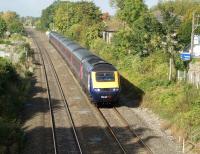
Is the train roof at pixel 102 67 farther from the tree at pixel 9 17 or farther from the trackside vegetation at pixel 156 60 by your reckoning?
the tree at pixel 9 17

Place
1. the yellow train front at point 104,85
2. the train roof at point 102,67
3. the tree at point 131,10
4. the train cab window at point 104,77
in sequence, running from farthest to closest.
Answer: the tree at point 131,10
the train roof at point 102,67
the train cab window at point 104,77
the yellow train front at point 104,85

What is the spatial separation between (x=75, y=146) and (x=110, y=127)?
358 cm

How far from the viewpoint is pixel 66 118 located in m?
23.7

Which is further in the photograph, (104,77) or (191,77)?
(191,77)

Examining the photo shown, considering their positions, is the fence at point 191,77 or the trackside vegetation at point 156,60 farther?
the fence at point 191,77

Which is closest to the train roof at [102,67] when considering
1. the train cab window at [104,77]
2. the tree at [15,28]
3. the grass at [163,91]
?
the train cab window at [104,77]

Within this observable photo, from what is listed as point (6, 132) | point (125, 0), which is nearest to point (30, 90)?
point (6, 132)

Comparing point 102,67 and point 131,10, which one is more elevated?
point 131,10

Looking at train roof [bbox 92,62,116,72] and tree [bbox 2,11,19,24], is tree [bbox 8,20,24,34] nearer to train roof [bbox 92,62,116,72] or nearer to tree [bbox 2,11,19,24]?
tree [bbox 2,11,19,24]

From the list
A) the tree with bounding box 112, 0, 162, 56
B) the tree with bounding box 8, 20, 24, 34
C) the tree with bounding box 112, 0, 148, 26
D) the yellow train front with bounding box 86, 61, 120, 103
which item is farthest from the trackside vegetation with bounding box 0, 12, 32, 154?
the tree with bounding box 8, 20, 24, 34

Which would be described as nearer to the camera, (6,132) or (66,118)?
(6,132)

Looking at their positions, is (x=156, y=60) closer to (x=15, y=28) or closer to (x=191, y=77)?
(x=191, y=77)

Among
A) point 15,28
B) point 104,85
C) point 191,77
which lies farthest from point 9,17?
point 104,85

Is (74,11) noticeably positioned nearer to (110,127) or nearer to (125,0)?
(125,0)
